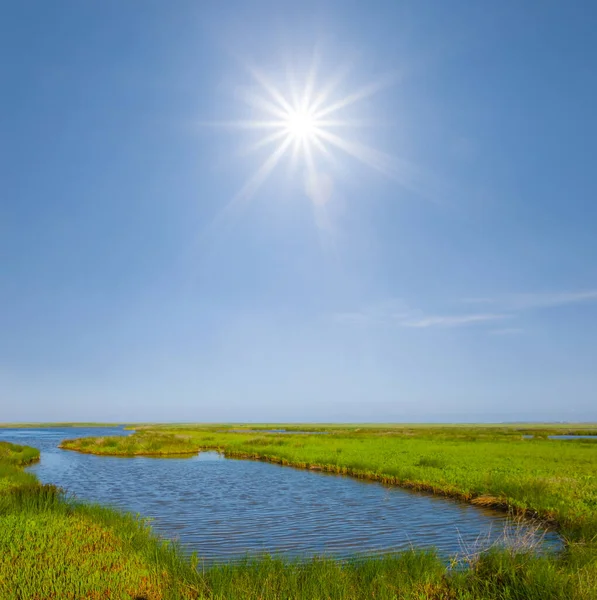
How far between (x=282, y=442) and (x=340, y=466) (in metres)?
21.0

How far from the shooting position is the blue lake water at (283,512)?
15898 millimetres

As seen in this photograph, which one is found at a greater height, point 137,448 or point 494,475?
point 494,475

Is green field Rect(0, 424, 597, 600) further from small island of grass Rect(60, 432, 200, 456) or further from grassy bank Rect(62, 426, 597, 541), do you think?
small island of grass Rect(60, 432, 200, 456)

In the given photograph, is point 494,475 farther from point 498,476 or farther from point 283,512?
point 283,512

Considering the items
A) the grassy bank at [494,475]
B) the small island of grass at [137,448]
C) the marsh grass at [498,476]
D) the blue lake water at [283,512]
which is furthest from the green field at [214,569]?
the small island of grass at [137,448]

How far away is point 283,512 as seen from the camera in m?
21.6

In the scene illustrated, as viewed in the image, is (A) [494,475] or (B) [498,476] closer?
(B) [498,476]

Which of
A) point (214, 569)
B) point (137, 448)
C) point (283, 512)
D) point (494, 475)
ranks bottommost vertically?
point (137, 448)

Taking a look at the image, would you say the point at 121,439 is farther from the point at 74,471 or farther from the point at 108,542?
the point at 108,542

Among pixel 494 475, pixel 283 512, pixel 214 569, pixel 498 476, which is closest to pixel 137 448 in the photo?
pixel 283 512

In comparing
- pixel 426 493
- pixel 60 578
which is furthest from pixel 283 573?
pixel 426 493

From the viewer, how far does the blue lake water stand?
626 inches

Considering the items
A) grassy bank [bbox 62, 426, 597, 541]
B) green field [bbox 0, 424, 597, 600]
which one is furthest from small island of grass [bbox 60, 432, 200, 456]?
green field [bbox 0, 424, 597, 600]

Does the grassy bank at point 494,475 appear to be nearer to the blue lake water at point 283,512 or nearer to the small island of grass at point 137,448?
the blue lake water at point 283,512
